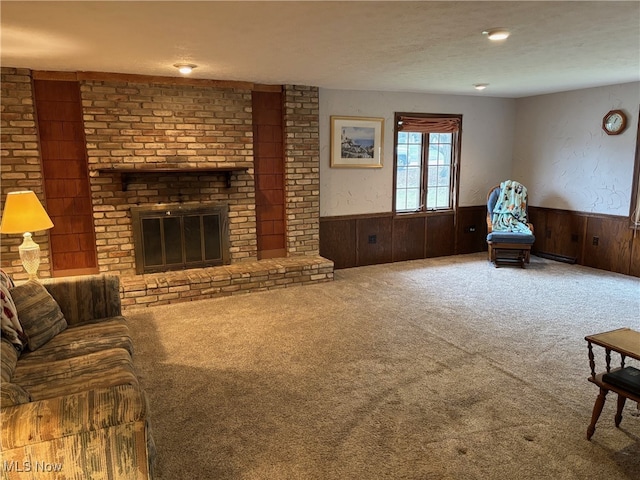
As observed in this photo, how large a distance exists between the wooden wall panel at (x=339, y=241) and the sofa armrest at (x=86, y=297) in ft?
10.2

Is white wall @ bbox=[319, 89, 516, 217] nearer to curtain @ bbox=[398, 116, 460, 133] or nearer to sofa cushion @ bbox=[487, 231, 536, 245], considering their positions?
curtain @ bbox=[398, 116, 460, 133]

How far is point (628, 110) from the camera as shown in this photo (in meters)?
5.39

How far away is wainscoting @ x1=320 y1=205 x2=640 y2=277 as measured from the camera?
5645 mm

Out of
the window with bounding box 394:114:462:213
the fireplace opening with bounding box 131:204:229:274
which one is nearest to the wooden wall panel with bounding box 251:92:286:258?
the fireplace opening with bounding box 131:204:229:274

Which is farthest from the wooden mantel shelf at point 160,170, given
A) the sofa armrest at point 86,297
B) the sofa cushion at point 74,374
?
the sofa cushion at point 74,374

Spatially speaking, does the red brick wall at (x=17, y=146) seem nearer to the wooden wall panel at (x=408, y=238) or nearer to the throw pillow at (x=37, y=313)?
the throw pillow at (x=37, y=313)

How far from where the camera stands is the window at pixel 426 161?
6.15m

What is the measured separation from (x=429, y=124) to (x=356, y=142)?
1.13m

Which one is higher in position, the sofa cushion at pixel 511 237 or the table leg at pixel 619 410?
the sofa cushion at pixel 511 237

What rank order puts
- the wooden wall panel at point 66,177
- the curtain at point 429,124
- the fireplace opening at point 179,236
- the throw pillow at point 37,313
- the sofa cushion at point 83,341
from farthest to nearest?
the curtain at point 429,124 < the fireplace opening at point 179,236 < the wooden wall panel at point 66,177 < the throw pillow at point 37,313 < the sofa cushion at point 83,341

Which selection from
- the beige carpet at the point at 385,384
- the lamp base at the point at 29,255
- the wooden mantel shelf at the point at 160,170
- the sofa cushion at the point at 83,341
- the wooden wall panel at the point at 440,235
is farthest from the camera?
the wooden wall panel at the point at 440,235

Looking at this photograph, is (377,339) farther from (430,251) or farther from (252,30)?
(430,251)

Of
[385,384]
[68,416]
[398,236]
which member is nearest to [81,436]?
[68,416]

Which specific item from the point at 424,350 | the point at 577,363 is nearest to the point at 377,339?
the point at 424,350
